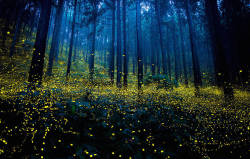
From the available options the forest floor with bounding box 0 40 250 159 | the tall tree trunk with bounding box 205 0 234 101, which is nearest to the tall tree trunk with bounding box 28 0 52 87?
the forest floor with bounding box 0 40 250 159

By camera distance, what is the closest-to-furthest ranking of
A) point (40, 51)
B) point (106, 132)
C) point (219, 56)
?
point (106, 132) → point (40, 51) → point (219, 56)

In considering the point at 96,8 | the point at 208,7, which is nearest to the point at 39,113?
the point at 208,7

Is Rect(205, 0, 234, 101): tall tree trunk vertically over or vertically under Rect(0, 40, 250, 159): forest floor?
over

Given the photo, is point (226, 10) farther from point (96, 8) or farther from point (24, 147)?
point (24, 147)

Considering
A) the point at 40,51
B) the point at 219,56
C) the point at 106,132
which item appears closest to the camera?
the point at 106,132

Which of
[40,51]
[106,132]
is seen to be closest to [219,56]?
[106,132]

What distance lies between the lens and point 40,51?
577cm

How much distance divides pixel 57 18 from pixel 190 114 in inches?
717

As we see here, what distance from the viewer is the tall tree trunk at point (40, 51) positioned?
18.1 ft

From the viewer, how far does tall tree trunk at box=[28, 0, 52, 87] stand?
18.1ft

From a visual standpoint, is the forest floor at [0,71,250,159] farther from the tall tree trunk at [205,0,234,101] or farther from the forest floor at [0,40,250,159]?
the tall tree trunk at [205,0,234,101]

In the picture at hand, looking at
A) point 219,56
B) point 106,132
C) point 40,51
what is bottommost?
point 106,132

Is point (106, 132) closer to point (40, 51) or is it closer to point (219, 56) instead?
point (40, 51)

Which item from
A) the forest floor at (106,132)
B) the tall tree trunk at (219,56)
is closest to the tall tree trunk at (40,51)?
the forest floor at (106,132)
